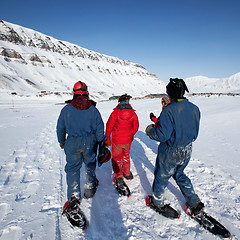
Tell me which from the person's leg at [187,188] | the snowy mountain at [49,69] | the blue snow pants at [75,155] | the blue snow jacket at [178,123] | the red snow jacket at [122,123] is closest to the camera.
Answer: the blue snow jacket at [178,123]

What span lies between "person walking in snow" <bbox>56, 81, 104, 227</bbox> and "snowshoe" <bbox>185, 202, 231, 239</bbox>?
1.89 m

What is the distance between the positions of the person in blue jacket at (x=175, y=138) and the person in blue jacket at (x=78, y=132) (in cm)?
99

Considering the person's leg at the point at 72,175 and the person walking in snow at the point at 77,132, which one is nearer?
the person walking in snow at the point at 77,132

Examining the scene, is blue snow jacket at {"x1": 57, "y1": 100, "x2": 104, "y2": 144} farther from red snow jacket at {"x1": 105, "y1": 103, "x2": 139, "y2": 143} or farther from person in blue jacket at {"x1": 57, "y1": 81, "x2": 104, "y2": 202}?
red snow jacket at {"x1": 105, "y1": 103, "x2": 139, "y2": 143}

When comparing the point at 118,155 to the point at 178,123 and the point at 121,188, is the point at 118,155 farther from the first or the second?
the point at 178,123

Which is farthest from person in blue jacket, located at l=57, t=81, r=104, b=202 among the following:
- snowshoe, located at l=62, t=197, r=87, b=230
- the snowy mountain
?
the snowy mountain

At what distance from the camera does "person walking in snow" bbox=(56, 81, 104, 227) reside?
249cm

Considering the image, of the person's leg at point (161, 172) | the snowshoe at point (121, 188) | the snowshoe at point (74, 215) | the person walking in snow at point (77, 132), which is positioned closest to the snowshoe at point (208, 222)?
the person's leg at point (161, 172)

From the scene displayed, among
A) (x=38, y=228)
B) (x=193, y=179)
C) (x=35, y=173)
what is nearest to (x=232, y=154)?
(x=193, y=179)

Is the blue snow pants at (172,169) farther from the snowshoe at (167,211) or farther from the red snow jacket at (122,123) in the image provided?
the red snow jacket at (122,123)

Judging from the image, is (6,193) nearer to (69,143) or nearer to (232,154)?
(69,143)

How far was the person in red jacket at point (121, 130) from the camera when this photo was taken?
3127 millimetres

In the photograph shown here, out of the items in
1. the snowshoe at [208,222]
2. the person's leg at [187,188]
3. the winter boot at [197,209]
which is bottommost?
the snowshoe at [208,222]

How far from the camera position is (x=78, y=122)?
2.50 meters
